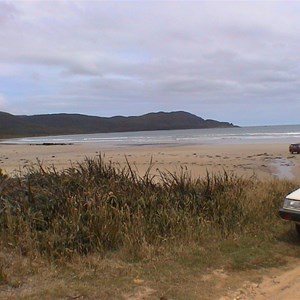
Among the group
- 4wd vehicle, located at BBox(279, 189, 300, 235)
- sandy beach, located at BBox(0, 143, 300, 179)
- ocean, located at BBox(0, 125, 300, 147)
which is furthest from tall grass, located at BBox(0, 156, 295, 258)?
ocean, located at BBox(0, 125, 300, 147)

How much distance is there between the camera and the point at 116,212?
19.7 feet

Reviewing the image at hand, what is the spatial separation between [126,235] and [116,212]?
0.46 metres

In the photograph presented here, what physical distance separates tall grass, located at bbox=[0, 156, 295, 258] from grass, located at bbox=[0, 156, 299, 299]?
0.02m

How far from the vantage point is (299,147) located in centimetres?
2950

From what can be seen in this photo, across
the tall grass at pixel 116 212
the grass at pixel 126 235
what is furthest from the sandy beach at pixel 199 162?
the grass at pixel 126 235

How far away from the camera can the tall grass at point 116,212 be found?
5461mm

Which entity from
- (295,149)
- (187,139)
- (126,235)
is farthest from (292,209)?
(187,139)

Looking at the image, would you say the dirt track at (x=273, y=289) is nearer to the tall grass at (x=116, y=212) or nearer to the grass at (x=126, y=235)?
the grass at (x=126, y=235)

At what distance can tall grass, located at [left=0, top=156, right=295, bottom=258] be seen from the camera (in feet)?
17.9

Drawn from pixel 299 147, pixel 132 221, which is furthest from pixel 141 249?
pixel 299 147

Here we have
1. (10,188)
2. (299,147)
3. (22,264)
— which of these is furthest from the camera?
(299,147)

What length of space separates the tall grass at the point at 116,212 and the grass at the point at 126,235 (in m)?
0.02

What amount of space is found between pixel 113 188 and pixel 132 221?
2.87ft

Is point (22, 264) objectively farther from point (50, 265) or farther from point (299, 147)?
point (299, 147)
